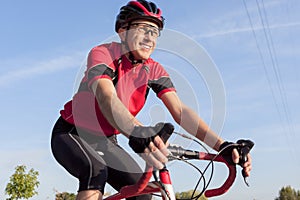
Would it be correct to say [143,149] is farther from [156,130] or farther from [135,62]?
[135,62]

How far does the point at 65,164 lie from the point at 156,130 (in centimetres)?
122

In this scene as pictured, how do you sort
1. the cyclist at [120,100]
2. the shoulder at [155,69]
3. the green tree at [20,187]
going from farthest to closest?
the green tree at [20,187] < the shoulder at [155,69] < the cyclist at [120,100]

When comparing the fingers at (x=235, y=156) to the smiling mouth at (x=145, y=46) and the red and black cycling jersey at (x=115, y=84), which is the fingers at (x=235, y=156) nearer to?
the red and black cycling jersey at (x=115, y=84)

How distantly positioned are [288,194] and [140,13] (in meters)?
61.4

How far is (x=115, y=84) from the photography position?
3496 millimetres

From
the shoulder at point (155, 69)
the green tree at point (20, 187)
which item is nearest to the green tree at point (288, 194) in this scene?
the green tree at point (20, 187)

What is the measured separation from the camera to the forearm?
2.78 m

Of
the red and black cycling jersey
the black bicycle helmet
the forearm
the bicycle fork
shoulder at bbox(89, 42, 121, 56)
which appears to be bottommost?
the bicycle fork

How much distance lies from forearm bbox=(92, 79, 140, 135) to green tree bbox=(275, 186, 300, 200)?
60268mm

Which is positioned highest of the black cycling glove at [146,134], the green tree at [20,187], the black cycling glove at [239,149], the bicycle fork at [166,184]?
the green tree at [20,187]

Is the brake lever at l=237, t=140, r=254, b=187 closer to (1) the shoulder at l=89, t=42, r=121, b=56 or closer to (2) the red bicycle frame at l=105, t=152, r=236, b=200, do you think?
(2) the red bicycle frame at l=105, t=152, r=236, b=200

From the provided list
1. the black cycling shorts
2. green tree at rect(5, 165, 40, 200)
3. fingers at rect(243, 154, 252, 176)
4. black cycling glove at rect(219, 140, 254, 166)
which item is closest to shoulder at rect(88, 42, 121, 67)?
the black cycling shorts

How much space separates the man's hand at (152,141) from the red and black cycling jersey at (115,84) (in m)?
0.89

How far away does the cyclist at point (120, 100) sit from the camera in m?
3.18
